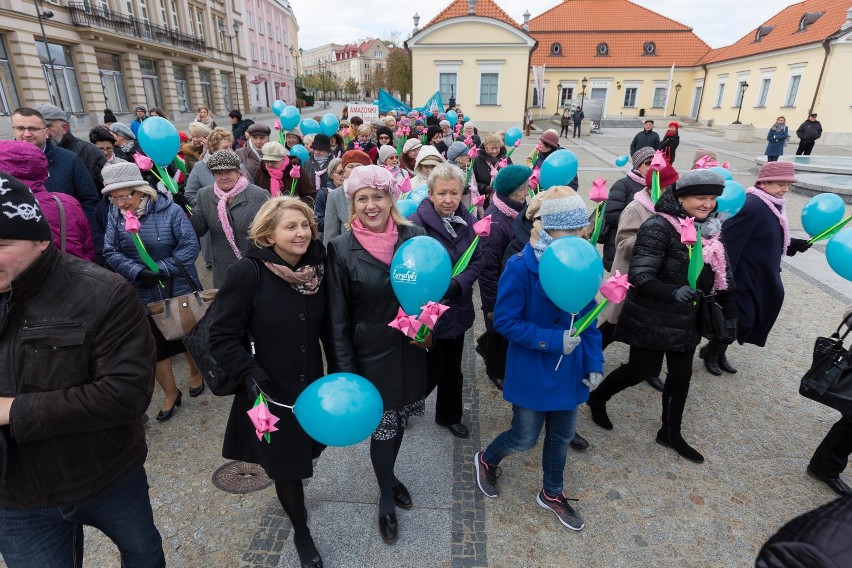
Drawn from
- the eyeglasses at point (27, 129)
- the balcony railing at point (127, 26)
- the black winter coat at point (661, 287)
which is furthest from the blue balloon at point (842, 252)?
the balcony railing at point (127, 26)

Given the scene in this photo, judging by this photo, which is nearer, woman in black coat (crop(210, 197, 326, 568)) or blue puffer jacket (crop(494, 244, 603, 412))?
woman in black coat (crop(210, 197, 326, 568))

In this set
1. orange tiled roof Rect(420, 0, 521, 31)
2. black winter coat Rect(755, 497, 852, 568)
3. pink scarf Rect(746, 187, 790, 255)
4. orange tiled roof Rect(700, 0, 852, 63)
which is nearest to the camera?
black winter coat Rect(755, 497, 852, 568)

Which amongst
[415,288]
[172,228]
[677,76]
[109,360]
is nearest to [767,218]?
[415,288]

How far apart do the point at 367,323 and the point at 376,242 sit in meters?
0.43

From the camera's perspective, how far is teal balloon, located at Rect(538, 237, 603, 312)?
2.09m

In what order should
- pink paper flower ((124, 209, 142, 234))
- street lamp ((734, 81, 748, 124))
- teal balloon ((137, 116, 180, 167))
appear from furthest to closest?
street lamp ((734, 81, 748, 124)), teal balloon ((137, 116, 180, 167)), pink paper flower ((124, 209, 142, 234))

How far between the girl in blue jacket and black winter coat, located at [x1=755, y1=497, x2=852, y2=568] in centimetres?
125

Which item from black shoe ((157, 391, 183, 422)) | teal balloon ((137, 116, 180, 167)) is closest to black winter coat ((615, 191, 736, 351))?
A: black shoe ((157, 391, 183, 422))

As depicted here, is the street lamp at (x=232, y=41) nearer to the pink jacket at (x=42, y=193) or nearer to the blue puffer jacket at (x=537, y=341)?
the pink jacket at (x=42, y=193)

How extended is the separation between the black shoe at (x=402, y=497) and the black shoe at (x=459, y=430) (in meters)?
0.73

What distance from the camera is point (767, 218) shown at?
3.67 meters

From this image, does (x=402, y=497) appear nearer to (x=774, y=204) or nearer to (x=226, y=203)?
(x=226, y=203)

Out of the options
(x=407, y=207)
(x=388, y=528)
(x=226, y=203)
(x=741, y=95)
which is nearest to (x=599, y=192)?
(x=407, y=207)

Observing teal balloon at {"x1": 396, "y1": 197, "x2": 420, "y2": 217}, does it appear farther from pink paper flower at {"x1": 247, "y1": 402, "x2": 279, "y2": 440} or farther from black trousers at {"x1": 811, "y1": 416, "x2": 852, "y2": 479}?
black trousers at {"x1": 811, "y1": 416, "x2": 852, "y2": 479}
